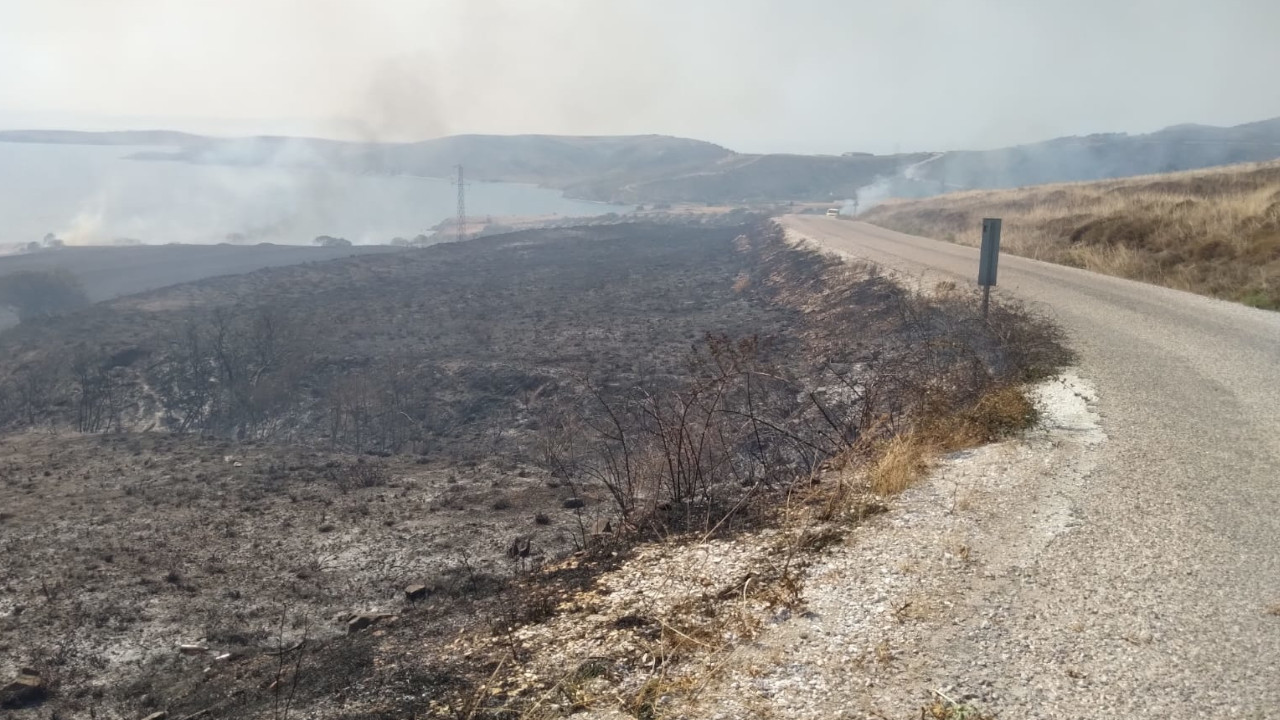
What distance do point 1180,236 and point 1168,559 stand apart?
664 inches

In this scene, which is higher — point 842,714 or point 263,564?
point 842,714

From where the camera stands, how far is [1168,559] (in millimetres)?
4910

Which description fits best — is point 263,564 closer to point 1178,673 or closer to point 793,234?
point 1178,673

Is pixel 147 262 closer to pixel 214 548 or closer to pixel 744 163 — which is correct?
pixel 214 548

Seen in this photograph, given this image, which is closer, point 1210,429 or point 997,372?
point 1210,429

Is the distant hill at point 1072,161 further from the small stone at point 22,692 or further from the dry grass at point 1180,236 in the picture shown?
the small stone at point 22,692

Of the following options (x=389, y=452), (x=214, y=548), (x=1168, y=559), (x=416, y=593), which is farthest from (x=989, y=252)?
(x=389, y=452)

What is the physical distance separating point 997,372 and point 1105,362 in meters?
1.16

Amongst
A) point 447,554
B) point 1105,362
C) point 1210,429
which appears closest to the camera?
point 1210,429

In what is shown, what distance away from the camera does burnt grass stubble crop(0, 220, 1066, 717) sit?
6430 millimetres

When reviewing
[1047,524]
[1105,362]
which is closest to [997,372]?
[1105,362]

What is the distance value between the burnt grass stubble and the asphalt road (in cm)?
169

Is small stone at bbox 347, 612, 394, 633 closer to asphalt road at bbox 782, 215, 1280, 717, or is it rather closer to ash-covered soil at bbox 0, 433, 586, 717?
ash-covered soil at bbox 0, 433, 586, 717

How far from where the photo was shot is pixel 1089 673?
3.84m
